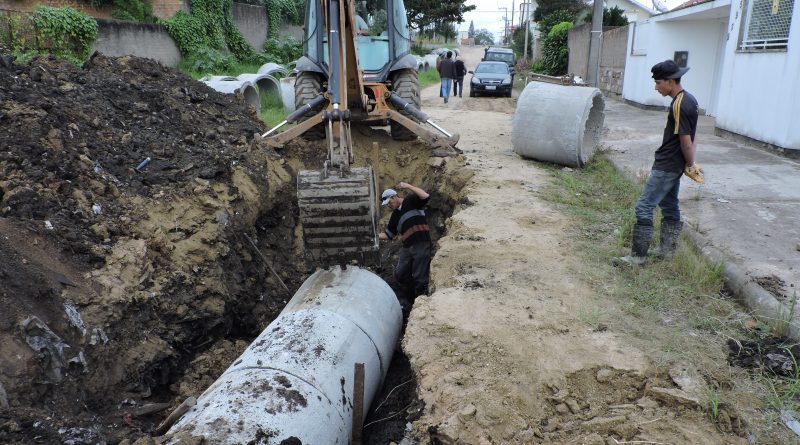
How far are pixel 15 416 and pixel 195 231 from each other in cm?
278

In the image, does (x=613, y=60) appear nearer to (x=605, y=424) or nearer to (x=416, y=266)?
(x=416, y=266)

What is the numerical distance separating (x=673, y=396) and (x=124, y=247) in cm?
450

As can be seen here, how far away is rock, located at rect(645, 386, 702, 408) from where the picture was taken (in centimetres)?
338

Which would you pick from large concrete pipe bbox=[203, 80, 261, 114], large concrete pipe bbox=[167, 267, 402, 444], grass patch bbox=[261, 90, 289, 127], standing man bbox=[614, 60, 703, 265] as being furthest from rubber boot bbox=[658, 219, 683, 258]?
grass patch bbox=[261, 90, 289, 127]

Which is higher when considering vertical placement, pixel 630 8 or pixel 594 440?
pixel 630 8

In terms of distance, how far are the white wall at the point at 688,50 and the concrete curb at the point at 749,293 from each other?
11290mm

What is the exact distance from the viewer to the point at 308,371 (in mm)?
4051

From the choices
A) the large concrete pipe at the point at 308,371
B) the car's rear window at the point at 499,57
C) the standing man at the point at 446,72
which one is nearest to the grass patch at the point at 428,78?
the car's rear window at the point at 499,57

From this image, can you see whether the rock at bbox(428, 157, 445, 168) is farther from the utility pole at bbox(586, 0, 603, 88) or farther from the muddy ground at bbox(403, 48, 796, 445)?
the utility pole at bbox(586, 0, 603, 88)

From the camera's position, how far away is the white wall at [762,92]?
358 inches

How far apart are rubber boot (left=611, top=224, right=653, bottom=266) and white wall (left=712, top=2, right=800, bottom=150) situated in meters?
5.62

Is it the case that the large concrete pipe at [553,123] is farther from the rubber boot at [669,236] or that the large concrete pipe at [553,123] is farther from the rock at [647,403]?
the rock at [647,403]

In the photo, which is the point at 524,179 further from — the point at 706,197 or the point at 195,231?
the point at 195,231

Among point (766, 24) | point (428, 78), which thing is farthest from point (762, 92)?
point (428, 78)
